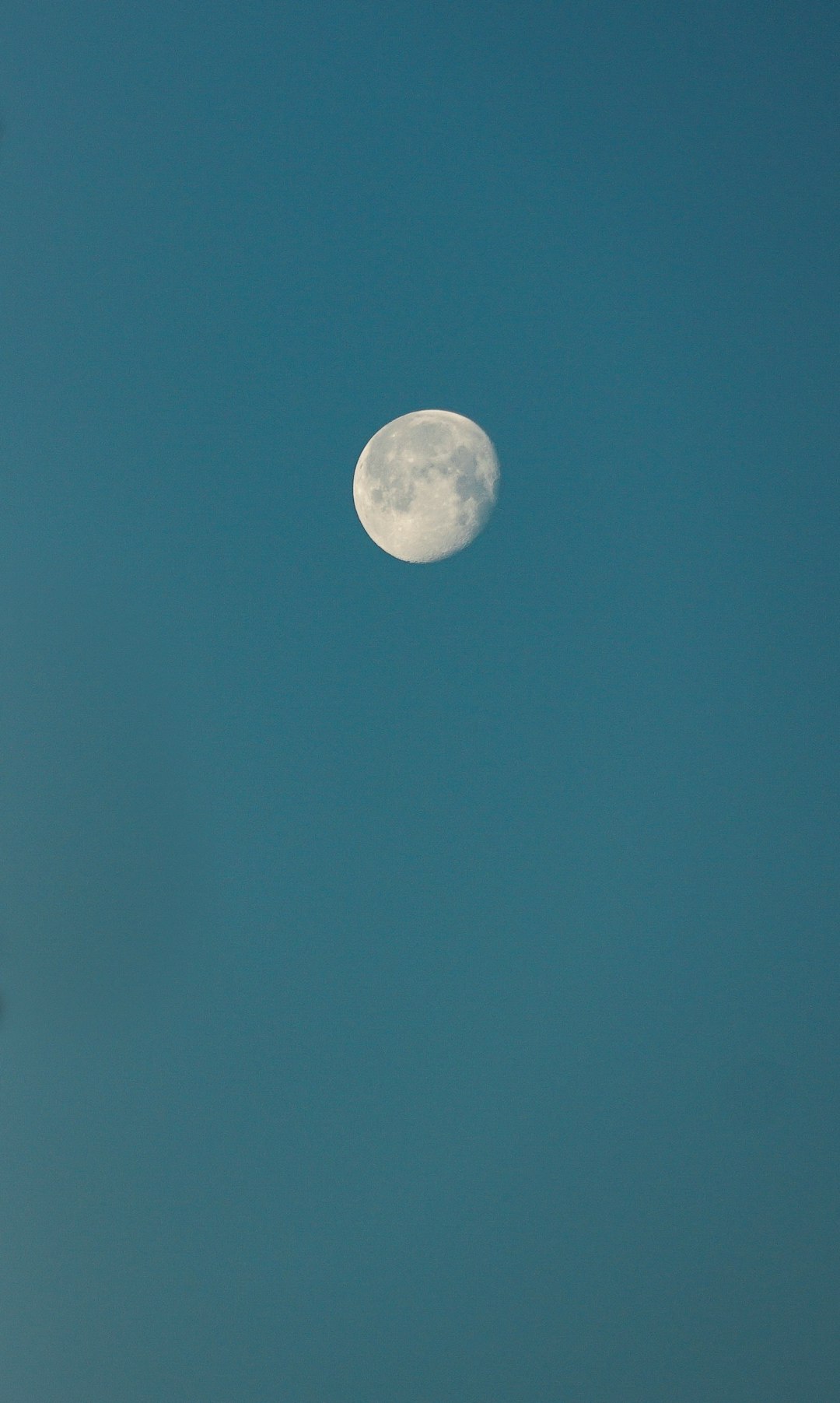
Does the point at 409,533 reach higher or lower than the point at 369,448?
lower

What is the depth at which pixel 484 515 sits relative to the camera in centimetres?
511

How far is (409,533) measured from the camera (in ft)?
16.3

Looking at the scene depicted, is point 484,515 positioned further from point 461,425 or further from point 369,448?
point 369,448

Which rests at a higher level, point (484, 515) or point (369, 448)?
point (369, 448)

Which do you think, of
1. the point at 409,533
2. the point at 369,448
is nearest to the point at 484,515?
the point at 409,533

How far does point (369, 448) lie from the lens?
17.0ft

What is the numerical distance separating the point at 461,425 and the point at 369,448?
27.0 inches

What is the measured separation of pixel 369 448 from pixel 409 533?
2.48ft

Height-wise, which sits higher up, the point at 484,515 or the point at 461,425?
the point at 461,425

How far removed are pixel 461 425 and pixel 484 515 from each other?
64 centimetres

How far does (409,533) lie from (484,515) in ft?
1.93

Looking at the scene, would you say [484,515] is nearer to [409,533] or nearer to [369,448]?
[409,533]

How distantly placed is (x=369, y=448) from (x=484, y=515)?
0.97 meters
